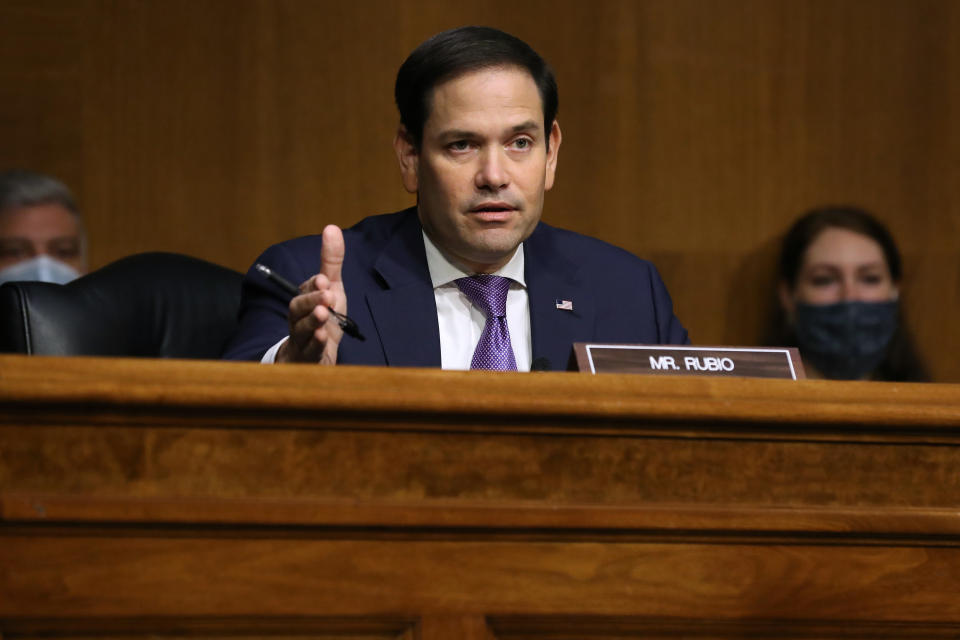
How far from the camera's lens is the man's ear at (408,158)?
1958mm

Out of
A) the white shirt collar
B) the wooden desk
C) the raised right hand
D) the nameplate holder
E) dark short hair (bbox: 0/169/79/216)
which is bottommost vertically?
the wooden desk

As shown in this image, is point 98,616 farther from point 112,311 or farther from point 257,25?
point 257,25

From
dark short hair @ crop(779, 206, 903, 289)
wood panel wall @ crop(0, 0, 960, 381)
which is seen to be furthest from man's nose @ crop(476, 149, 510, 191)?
dark short hair @ crop(779, 206, 903, 289)

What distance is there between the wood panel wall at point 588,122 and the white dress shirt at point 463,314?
1132 millimetres

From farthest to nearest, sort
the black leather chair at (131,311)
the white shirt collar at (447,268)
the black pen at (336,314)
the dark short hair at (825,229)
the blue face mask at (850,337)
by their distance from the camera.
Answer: the dark short hair at (825,229) < the blue face mask at (850,337) < the white shirt collar at (447,268) < the black leather chair at (131,311) < the black pen at (336,314)

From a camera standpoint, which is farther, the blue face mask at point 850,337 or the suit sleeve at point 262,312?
the blue face mask at point 850,337

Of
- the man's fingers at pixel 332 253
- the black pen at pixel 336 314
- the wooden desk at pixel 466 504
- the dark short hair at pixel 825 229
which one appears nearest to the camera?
the wooden desk at pixel 466 504

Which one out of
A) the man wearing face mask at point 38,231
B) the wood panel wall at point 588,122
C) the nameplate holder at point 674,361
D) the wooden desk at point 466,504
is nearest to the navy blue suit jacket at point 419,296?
the nameplate holder at point 674,361

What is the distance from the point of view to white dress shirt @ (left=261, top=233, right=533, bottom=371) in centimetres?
175

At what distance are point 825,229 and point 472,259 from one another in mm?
1359

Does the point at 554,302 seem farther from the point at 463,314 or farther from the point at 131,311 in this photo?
the point at 131,311

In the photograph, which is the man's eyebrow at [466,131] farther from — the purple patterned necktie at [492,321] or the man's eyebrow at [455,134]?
the purple patterned necktie at [492,321]

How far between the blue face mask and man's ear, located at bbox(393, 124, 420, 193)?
1214 mm

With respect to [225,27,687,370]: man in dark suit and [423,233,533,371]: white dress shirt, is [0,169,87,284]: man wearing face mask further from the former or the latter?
[423,233,533,371]: white dress shirt
